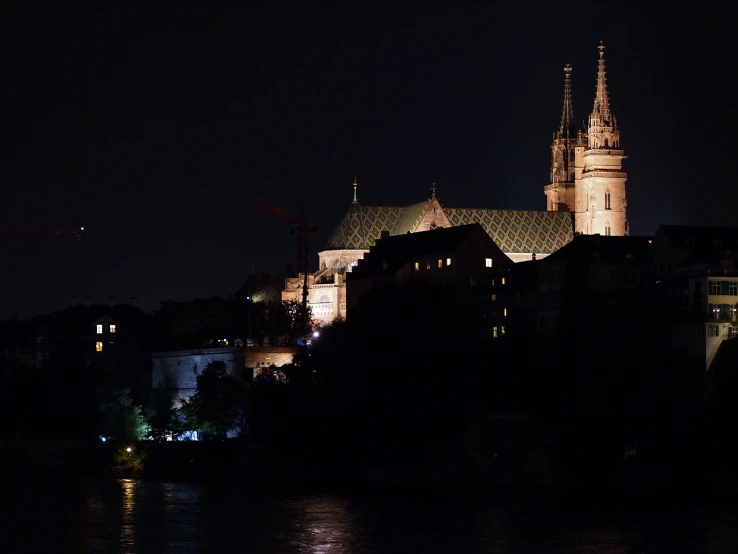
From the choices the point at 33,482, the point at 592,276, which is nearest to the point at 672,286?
the point at 592,276

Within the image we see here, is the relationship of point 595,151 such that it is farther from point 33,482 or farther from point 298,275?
point 33,482

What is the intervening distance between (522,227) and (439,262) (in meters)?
32.6

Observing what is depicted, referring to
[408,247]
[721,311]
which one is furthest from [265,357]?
[721,311]

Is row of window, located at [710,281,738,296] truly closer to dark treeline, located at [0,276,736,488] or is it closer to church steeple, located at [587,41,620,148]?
dark treeline, located at [0,276,736,488]

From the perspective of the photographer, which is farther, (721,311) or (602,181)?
(602,181)

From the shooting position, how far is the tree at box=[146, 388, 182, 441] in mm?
138750

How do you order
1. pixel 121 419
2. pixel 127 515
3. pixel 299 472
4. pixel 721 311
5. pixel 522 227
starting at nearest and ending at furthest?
1. pixel 127 515
2. pixel 299 472
3. pixel 721 311
4. pixel 121 419
5. pixel 522 227

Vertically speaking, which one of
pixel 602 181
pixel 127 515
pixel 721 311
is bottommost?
pixel 127 515

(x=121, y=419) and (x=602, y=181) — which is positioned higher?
(x=602, y=181)

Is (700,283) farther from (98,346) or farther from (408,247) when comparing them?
(98,346)

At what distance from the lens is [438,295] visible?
5404 inches

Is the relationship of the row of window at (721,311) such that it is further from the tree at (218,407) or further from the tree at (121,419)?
the tree at (121,419)

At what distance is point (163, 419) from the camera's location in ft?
457

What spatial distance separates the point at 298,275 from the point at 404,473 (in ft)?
261
